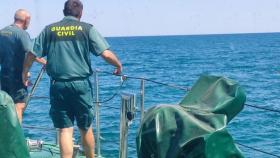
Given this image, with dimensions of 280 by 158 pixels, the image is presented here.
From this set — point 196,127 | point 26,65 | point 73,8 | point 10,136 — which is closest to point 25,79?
point 26,65

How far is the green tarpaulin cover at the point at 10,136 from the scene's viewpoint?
121 inches

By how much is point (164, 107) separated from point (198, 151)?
0.34m

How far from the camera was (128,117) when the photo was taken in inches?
221

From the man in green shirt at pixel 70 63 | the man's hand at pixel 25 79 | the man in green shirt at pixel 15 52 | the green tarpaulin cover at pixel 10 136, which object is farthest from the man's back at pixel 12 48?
the green tarpaulin cover at pixel 10 136

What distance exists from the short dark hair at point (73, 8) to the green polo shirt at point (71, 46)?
0.17 feet

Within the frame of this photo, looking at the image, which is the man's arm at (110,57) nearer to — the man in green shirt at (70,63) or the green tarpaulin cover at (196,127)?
the man in green shirt at (70,63)

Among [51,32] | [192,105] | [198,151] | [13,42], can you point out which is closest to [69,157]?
[51,32]

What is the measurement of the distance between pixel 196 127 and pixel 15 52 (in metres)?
3.47

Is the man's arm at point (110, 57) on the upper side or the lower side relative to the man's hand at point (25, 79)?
upper

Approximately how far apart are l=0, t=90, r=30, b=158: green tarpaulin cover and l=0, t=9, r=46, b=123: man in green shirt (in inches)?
113

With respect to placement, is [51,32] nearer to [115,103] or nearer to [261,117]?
[115,103]

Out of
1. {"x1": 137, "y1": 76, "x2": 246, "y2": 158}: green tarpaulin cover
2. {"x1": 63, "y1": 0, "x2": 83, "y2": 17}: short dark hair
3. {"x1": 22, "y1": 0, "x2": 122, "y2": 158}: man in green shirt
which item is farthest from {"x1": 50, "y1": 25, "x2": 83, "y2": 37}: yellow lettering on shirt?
{"x1": 137, "y1": 76, "x2": 246, "y2": 158}: green tarpaulin cover

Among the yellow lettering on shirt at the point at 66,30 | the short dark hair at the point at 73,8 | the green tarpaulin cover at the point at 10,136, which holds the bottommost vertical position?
the green tarpaulin cover at the point at 10,136

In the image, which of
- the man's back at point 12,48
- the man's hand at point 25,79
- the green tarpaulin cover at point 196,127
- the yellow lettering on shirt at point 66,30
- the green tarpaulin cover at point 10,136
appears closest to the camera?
the green tarpaulin cover at point 196,127
